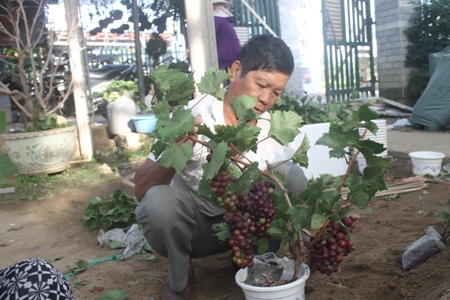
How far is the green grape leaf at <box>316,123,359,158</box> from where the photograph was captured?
159cm

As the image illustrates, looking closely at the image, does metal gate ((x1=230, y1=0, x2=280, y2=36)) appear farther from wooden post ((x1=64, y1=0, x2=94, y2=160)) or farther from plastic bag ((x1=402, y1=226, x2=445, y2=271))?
plastic bag ((x1=402, y1=226, x2=445, y2=271))

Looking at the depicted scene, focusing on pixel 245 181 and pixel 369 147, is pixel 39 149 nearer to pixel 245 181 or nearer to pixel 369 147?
pixel 245 181

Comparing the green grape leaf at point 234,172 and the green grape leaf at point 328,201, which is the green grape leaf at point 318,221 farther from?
the green grape leaf at point 234,172

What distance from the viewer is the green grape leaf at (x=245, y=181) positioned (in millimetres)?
1554

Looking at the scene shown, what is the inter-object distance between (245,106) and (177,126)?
0.27 m

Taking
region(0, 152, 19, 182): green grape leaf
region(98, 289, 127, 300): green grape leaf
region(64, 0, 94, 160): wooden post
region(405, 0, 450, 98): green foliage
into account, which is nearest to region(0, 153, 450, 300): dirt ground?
region(98, 289, 127, 300): green grape leaf

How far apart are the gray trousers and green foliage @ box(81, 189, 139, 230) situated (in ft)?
4.40

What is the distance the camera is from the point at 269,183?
67.3 inches

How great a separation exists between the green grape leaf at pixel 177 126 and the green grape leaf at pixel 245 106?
200 millimetres

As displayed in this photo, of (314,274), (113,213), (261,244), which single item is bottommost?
(314,274)

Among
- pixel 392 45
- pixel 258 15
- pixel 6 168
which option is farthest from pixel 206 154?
pixel 392 45

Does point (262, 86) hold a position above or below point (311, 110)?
above

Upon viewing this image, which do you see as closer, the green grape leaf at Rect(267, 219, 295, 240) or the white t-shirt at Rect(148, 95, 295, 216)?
the green grape leaf at Rect(267, 219, 295, 240)

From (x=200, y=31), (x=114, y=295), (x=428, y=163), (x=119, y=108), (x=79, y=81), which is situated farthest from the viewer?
(x=119, y=108)
